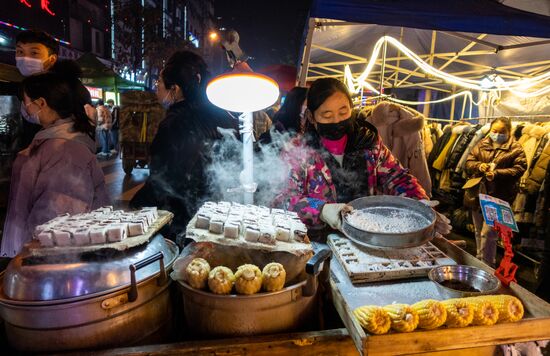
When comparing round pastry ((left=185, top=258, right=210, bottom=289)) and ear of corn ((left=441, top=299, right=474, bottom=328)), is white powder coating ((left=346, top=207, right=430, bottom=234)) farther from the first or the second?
round pastry ((left=185, top=258, right=210, bottom=289))

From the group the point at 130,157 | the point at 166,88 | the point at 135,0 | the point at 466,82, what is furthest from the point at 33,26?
the point at 466,82

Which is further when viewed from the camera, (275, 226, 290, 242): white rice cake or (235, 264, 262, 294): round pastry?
(275, 226, 290, 242): white rice cake

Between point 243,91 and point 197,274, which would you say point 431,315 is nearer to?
point 197,274

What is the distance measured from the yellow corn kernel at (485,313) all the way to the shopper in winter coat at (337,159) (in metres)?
1.16

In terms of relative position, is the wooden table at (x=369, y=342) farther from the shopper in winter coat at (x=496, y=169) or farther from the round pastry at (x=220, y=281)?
the shopper in winter coat at (x=496, y=169)

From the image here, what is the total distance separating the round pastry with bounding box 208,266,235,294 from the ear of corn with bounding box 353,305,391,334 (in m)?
0.55

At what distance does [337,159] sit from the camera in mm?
2604

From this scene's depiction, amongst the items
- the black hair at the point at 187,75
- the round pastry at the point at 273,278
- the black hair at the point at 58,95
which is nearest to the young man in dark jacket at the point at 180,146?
the black hair at the point at 187,75

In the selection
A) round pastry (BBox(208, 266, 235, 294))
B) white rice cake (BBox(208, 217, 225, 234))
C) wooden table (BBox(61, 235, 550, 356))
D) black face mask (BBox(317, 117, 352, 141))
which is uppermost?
black face mask (BBox(317, 117, 352, 141))

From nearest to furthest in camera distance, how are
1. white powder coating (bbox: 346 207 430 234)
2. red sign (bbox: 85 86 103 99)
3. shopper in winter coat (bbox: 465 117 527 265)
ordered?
white powder coating (bbox: 346 207 430 234) → shopper in winter coat (bbox: 465 117 527 265) → red sign (bbox: 85 86 103 99)

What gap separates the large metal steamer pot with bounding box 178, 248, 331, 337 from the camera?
1.36 metres

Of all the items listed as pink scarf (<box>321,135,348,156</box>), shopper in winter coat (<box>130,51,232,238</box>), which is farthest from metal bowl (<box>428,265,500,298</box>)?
shopper in winter coat (<box>130,51,232,238</box>)

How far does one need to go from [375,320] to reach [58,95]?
2618 mm

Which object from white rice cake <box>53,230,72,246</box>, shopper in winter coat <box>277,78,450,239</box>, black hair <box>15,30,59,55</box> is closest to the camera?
white rice cake <box>53,230,72,246</box>
